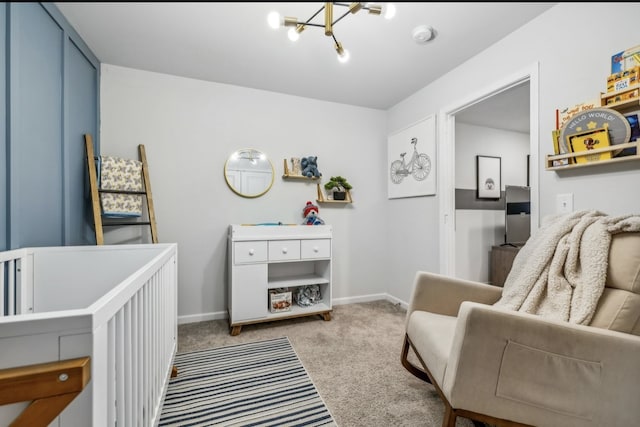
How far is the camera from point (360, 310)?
107 inches

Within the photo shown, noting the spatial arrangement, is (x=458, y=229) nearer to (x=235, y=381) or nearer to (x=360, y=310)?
(x=360, y=310)

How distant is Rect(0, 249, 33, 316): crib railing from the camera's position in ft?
3.95

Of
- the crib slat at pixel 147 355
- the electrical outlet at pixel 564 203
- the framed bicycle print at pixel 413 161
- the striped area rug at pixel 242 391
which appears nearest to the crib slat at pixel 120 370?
the crib slat at pixel 147 355

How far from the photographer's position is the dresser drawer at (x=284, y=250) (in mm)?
2307

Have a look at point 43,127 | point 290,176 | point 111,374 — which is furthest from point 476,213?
point 43,127

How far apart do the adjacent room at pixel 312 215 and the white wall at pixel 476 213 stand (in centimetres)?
6

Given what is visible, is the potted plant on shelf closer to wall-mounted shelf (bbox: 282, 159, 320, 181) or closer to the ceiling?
wall-mounted shelf (bbox: 282, 159, 320, 181)

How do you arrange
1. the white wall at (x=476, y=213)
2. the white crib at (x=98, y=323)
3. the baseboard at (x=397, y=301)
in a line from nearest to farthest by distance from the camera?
the white crib at (x=98, y=323) → the baseboard at (x=397, y=301) → the white wall at (x=476, y=213)

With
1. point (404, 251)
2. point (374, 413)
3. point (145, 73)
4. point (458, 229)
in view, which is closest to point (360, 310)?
point (404, 251)

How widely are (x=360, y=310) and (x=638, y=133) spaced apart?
2.32 meters

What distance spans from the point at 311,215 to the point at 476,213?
2307 mm

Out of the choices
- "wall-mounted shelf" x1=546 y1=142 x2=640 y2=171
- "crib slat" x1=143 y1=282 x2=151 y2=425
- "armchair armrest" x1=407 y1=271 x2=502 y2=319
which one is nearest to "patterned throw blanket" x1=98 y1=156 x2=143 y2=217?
"crib slat" x1=143 y1=282 x2=151 y2=425

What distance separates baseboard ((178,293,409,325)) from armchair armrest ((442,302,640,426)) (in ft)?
6.14

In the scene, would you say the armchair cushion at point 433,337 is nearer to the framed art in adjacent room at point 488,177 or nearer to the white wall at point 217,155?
the white wall at point 217,155
